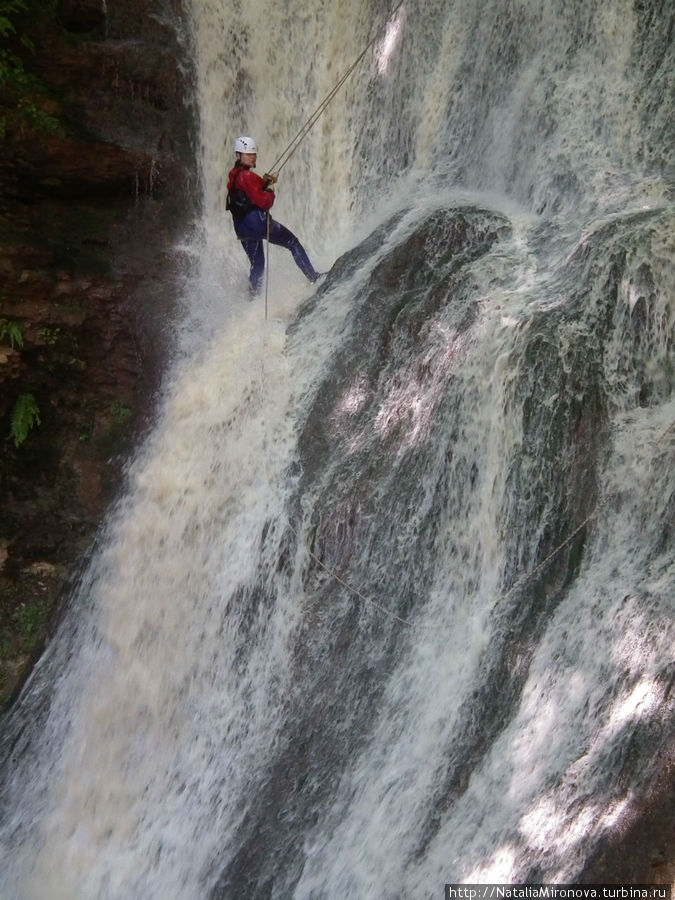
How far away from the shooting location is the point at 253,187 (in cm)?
764

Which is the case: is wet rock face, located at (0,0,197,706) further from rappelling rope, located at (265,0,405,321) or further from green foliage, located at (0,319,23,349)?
rappelling rope, located at (265,0,405,321)

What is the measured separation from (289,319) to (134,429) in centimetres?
163

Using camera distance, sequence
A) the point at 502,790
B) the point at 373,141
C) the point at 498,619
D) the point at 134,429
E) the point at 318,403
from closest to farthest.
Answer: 1. the point at 502,790
2. the point at 498,619
3. the point at 318,403
4. the point at 134,429
5. the point at 373,141

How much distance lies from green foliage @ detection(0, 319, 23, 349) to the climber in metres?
2.06

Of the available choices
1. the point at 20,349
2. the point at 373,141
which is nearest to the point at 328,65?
the point at 373,141

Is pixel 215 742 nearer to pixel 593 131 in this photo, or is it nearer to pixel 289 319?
pixel 289 319

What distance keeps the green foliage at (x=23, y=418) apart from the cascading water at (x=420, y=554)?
3.69 feet

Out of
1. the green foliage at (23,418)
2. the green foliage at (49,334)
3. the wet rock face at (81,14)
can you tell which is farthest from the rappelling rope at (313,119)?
the green foliage at (23,418)

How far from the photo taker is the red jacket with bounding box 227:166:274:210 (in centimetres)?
759

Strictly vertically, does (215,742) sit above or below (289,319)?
below

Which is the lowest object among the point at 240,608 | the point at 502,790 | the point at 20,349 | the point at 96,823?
the point at 502,790

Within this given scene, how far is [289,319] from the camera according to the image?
26.2ft

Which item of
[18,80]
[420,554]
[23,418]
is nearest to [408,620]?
[420,554]

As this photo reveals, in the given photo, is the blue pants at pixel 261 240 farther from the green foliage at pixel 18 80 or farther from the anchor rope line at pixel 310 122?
the green foliage at pixel 18 80
